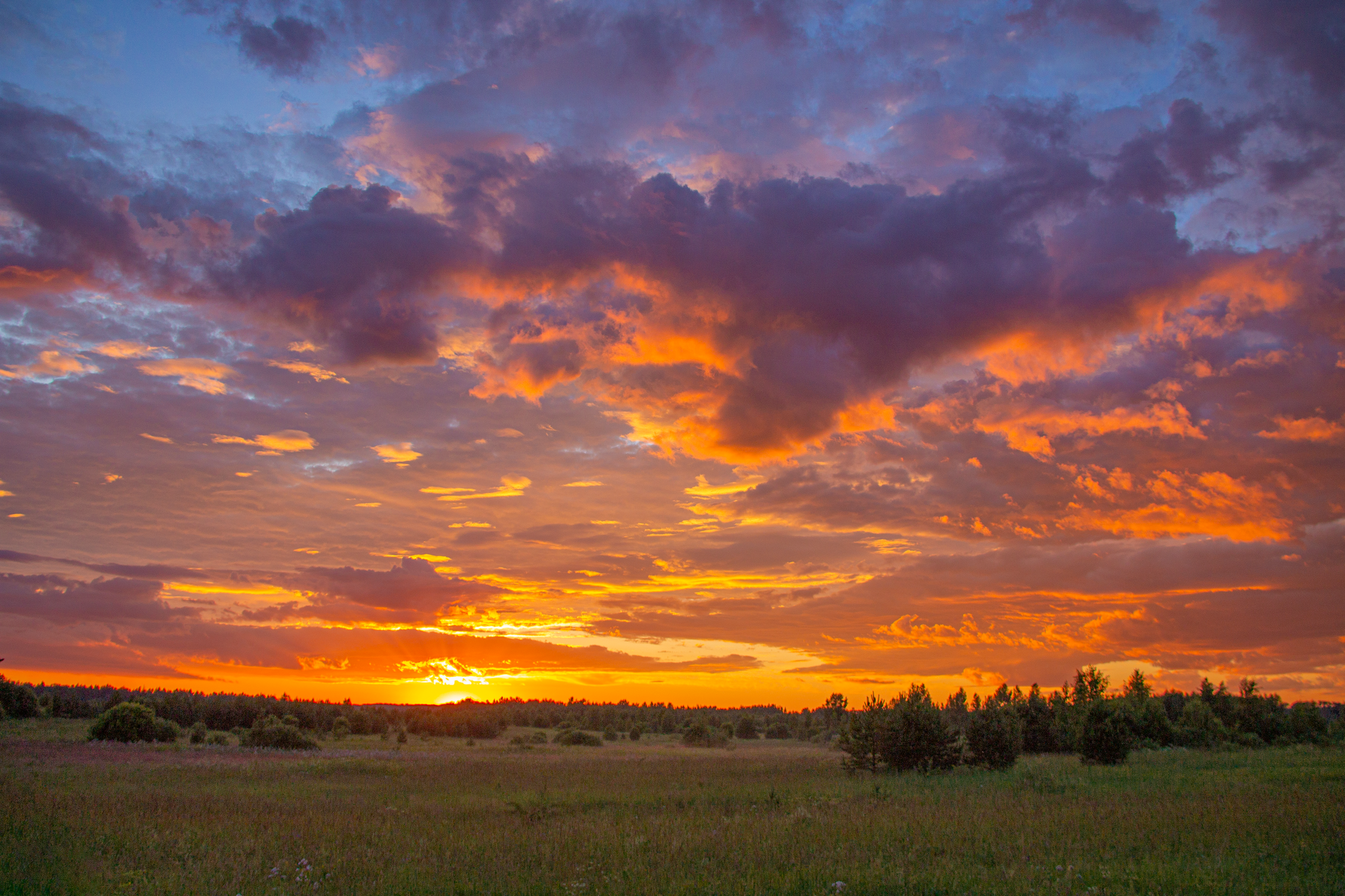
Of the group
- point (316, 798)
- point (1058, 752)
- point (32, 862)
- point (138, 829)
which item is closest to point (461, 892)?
point (32, 862)

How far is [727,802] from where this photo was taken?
68.6 feet

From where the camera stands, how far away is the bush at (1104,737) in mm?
34531

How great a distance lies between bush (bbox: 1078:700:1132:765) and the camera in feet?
113

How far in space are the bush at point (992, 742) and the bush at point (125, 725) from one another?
50416 millimetres

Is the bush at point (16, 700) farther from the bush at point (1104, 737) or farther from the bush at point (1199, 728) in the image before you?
the bush at point (1199, 728)

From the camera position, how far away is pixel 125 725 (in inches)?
1772

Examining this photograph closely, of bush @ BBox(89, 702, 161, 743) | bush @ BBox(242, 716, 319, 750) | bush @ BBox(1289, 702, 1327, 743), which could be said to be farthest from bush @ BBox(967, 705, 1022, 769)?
bush @ BBox(89, 702, 161, 743)

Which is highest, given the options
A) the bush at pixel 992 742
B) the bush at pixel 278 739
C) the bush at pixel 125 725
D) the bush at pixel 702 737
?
the bush at pixel 992 742

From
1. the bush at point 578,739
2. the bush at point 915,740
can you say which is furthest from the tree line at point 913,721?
the bush at point 578,739

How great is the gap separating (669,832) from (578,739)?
206 ft

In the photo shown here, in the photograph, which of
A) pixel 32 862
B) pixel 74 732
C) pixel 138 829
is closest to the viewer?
pixel 32 862

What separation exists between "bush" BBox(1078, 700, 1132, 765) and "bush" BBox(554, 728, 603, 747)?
46.9 metres

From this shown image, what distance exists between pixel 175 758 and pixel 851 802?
109 ft

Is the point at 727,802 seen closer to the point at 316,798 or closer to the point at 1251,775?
the point at 316,798
